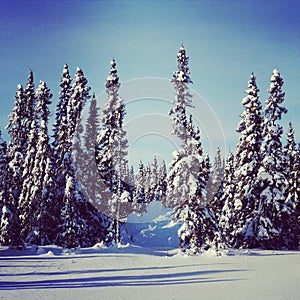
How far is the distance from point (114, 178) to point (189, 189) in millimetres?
10486

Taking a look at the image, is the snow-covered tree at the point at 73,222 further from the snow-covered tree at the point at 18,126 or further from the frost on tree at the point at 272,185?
the frost on tree at the point at 272,185

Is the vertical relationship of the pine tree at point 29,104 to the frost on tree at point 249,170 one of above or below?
above

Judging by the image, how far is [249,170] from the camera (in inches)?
1265

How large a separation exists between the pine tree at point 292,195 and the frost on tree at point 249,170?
3.44m

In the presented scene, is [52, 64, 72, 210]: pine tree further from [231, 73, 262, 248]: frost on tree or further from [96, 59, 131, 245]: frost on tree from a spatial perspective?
[231, 73, 262, 248]: frost on tree

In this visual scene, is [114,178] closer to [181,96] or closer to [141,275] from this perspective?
[181,96]

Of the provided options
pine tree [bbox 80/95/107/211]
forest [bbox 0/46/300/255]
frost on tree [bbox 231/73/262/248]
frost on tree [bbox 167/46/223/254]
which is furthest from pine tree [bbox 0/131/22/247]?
frost on tree [bbox 231/73/262/248]

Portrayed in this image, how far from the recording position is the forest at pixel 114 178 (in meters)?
27.9

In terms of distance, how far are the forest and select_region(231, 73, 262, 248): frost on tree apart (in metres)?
0.09

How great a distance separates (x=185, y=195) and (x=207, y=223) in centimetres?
295

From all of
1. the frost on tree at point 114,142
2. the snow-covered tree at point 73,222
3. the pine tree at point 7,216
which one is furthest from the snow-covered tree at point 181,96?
the pine tree at point 7,216

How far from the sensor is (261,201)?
31.2 metres

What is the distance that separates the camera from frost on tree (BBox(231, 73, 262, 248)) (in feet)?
102

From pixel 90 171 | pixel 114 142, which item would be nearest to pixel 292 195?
pixel 114 142
